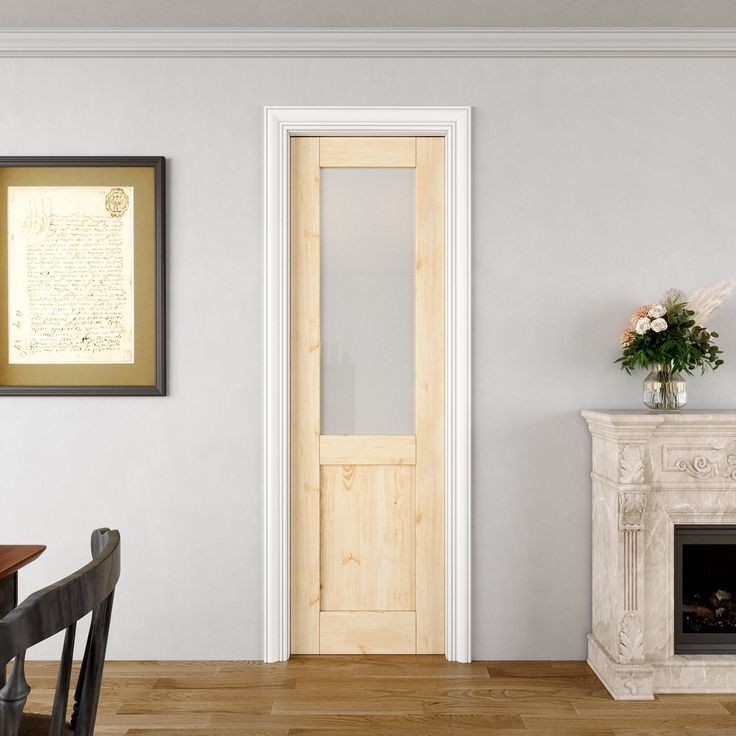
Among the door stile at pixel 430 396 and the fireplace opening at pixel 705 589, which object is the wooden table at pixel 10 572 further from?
the fireplace opening at pixel 705 589

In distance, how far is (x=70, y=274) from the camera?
2840 mm

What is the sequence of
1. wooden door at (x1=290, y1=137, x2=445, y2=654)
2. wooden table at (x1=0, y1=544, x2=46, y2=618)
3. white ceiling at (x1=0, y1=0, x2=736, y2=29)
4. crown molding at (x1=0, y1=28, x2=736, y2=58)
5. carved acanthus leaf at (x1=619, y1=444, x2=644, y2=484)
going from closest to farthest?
1. wooden table at (x1=0, y1=544, x2=46, y2=618)
2. carved acanthus leaf at (x1=619, y1=444, x2=644, y2=484)
3. white ceiling at (x1=0, y1=0, x2=736, y2=29)
4. crown molding at (x1=0, y1=28, x2=736, y2=58)
5. wooden door at (x1=290, y1=137, x2=445, y2=654)

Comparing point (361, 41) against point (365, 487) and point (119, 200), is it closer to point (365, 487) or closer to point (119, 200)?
point (119, 200)

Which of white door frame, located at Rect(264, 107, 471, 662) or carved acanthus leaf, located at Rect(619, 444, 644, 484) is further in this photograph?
white door frame, located at Rect(264, 107, 471, 662)

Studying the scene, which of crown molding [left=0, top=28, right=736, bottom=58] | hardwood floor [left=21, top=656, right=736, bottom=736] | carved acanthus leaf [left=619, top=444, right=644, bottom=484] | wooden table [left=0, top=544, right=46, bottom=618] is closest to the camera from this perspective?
wooden table [left=0, top=544, right=46, bottom=618]

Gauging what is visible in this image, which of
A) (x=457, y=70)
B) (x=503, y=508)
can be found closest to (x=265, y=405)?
(x=503, y=508)

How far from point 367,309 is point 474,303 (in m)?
0.45

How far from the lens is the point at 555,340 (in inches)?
113

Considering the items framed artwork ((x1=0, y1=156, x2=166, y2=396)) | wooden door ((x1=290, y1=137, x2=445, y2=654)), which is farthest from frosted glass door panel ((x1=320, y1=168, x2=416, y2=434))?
framed artwork ((x1=0, y1=156, x2=166, y2=396))

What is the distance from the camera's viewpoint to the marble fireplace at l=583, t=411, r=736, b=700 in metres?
2.50

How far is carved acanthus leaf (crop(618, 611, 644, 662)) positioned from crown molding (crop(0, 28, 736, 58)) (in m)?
2.23

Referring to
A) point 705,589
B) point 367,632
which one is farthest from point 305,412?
point 705,589

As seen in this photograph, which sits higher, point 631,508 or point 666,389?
point 666,389

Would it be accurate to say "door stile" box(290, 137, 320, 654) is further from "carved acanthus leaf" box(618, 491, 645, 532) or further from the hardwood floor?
"carved acanthus leaf" box(618, 491, 645, 532)
